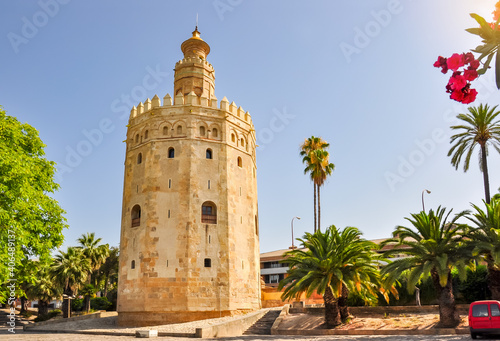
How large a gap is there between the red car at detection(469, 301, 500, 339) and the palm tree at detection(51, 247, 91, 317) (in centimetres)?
2995

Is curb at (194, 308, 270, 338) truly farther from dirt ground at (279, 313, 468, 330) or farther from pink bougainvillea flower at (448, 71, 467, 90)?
pink bougainvillea flower at (448, 71, 467, 90)

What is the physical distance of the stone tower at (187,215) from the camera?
2570cm

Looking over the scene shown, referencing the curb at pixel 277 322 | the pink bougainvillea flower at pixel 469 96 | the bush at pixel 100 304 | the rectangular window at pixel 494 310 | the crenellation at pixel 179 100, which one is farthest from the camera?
the bush at pixel 100 304

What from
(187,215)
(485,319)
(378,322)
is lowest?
(378,322)

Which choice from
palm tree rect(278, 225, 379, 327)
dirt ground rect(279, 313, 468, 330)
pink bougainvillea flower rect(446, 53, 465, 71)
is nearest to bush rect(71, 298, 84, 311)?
dirt ground rect(279, 313, 468, 330)

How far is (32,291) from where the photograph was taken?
36406mm

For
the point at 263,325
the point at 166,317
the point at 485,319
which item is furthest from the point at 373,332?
the point at 166,317

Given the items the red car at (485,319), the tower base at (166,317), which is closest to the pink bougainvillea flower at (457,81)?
the red car at (485,319)

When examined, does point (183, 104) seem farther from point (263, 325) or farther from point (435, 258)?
point (435, 258)

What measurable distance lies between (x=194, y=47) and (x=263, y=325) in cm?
2216

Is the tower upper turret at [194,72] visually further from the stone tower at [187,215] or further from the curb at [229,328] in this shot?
the curb at [229,328]

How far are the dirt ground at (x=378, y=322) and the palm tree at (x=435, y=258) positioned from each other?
3.26ft

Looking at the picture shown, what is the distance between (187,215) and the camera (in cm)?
2667

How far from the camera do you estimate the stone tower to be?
25703 mm
